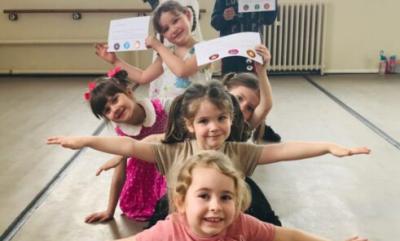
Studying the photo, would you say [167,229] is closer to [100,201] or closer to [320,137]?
[100,201]

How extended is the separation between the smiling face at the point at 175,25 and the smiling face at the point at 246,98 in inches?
18.6

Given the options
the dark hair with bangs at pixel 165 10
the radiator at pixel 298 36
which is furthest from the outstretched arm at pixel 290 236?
the radiator at pixel 298 36

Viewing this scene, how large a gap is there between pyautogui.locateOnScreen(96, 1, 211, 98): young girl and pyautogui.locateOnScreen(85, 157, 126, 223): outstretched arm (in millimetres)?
507

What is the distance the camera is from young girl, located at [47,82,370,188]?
5.76ft

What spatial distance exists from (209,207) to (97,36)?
5571mm

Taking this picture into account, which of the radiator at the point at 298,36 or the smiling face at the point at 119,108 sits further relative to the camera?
the radiator at the point at 298,36

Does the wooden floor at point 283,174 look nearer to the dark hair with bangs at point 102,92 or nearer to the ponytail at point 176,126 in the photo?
the dark hair with bangs at point 102,92

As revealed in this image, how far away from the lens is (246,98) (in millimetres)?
2273

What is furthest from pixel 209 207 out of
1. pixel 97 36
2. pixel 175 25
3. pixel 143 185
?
pixel 97 36

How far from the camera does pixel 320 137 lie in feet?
12.7

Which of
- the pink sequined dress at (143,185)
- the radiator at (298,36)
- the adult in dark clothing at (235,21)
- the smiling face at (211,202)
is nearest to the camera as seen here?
the smiling face at (211,202)

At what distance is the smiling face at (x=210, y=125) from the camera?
175 cm

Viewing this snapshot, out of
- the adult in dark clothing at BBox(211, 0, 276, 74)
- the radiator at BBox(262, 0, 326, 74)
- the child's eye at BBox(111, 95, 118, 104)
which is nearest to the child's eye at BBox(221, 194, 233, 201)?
the child's eye at BBox(111, 95, 118, 104)

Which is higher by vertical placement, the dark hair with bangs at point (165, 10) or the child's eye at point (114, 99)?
the dark hair with bangs at point (165, 10)
